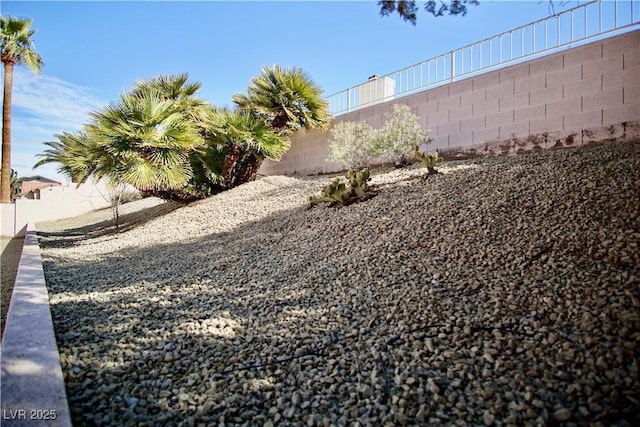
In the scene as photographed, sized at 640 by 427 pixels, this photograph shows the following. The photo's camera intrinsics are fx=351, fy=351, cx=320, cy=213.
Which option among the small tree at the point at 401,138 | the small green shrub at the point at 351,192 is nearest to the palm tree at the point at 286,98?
the small tree at the point at 401,138

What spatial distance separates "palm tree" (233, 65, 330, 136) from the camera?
7777 millimetres

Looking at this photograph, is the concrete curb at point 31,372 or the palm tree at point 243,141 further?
the palm tree at point 243,141

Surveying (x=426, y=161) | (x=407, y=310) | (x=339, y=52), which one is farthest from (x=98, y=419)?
(x=339, y=52)

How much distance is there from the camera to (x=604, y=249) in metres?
2.23

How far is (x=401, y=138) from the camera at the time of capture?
6.09 m

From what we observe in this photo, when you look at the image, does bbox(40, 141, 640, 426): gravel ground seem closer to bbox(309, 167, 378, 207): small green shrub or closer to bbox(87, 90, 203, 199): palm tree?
bbox(309, 167, 378, 207): small green shrub

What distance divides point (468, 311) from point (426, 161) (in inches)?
124

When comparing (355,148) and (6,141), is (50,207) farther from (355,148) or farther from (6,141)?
(355,148)

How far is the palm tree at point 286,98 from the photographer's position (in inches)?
306

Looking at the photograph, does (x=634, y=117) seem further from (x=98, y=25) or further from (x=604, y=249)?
(x=98, y=25)

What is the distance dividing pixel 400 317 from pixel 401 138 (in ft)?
15.0

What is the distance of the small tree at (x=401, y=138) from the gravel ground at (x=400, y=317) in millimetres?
2235

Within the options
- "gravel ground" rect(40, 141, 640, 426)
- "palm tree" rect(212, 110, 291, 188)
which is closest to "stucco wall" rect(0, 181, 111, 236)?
"palm tree" rect(212, 110, 291, 188)

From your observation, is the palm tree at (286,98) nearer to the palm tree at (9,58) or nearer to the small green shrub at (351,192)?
the small green shrub at (351,192)
